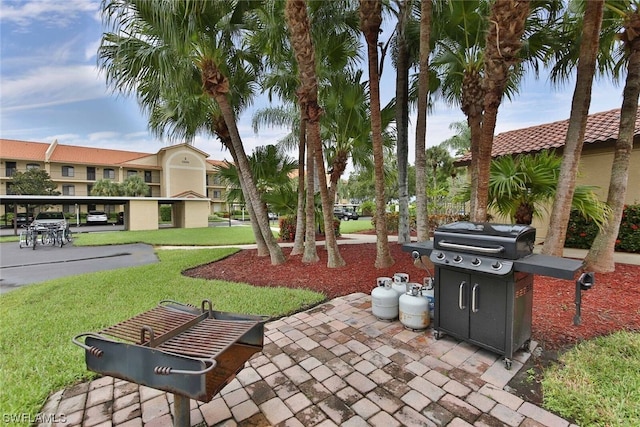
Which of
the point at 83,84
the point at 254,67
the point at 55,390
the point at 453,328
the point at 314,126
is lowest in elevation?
the point at 55,390

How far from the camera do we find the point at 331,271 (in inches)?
260

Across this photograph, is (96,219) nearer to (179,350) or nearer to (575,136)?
(179,350)

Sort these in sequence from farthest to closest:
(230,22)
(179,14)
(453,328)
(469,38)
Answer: (230,22), (469,38), (179,14), (453,328)

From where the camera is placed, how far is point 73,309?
4.54 m

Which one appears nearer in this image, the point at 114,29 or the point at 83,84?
the point at 114,29

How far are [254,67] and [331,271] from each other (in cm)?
609

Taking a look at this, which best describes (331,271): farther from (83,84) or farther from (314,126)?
(83,84)

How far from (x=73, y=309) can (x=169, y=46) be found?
5.04 metres

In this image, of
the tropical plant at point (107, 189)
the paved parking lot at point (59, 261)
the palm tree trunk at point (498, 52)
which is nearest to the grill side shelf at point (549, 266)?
the palm tree trunk at point (498, 52)

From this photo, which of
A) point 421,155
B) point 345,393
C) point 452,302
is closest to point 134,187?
point 421,155

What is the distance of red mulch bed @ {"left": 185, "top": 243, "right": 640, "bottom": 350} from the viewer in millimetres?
3451

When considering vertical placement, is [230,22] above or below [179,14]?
above

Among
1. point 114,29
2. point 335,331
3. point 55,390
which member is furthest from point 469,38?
point 55,390

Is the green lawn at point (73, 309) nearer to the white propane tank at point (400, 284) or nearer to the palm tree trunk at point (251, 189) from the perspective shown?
the white propane tank at point (400, 284)
